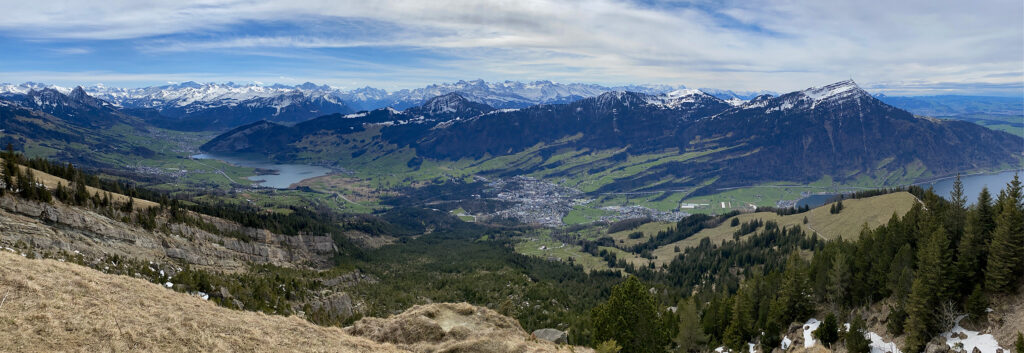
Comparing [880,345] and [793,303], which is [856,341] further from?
[793,303]

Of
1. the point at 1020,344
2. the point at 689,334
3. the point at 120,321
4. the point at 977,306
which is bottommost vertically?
the point at 689,334

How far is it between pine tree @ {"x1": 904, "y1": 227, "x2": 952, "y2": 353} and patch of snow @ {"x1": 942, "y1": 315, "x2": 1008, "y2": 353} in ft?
4.87

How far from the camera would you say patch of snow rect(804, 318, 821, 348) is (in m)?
54.0

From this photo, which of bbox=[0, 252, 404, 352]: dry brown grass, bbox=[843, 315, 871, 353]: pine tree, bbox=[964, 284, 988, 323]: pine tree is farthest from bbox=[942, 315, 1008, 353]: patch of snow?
bbox=[0, 252, 404, 352]: dry brown grass

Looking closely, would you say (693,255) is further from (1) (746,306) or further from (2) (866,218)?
(1) (746,306)

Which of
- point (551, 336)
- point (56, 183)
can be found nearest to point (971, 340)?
point (551, 336)

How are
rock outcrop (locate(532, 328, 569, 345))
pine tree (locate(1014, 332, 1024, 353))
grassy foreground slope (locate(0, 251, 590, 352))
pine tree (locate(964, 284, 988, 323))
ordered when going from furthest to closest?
rock outcrop (locate(532, 328, 569, 345)), pine tree (locate(964, 284, 988, 323)), pine tree (locate(1014, 332, 1024, 353)), grassy foreground slope (locate(0, 251, 590, 352))

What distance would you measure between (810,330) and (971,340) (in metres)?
16.0

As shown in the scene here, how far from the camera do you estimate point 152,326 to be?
78.0 feet

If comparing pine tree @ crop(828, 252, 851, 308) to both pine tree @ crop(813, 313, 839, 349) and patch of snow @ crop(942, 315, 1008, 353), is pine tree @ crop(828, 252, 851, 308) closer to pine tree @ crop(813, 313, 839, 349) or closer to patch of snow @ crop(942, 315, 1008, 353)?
pine tree @ crop(813, 313, 839, 349)

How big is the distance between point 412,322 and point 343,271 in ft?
228

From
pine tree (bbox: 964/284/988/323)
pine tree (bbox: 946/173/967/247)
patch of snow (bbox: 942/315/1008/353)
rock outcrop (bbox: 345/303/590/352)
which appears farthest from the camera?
pine tree (bbox: 946/173/967/247)

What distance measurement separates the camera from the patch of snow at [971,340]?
4044 centimetres

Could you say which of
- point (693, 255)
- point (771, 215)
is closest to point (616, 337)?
point (693, 255)
